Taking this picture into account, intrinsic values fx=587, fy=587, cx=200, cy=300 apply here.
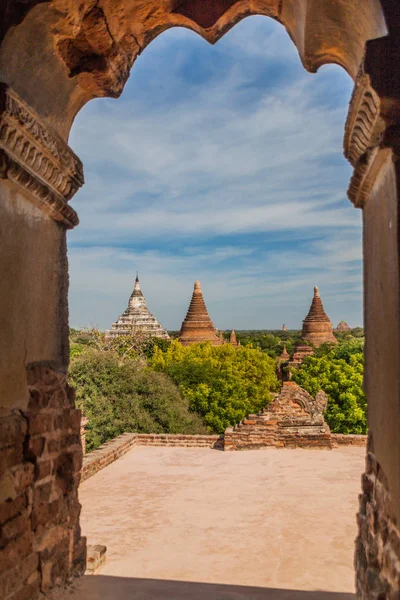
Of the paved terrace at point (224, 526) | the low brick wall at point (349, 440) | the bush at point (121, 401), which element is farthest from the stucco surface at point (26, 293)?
the bush at point (121, 401)

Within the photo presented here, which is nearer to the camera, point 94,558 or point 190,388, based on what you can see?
point 94,558

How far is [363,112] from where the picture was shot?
233 centimetres

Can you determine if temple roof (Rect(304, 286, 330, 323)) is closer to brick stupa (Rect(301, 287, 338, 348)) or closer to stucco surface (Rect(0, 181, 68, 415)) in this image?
brick stupa (Rect(301, 287, 338, 348))

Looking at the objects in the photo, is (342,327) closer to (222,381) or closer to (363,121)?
(222,381)

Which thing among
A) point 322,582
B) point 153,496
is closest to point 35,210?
point 322,582

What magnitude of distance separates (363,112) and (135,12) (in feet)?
5.12

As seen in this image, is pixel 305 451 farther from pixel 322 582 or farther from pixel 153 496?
pixel 322 582

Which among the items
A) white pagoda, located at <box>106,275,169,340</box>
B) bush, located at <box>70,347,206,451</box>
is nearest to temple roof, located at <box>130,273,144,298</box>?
white pagoda, located at <box>106,275,169,340</box>

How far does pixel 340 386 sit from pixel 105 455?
53.0ft

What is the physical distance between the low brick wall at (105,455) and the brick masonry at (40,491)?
5313mm

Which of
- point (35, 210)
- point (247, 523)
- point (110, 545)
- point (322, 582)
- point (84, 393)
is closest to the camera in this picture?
point (35, 210)

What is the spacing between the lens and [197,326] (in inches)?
1649

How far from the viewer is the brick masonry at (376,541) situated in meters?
2.10

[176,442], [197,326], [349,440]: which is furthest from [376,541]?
[197,326]
